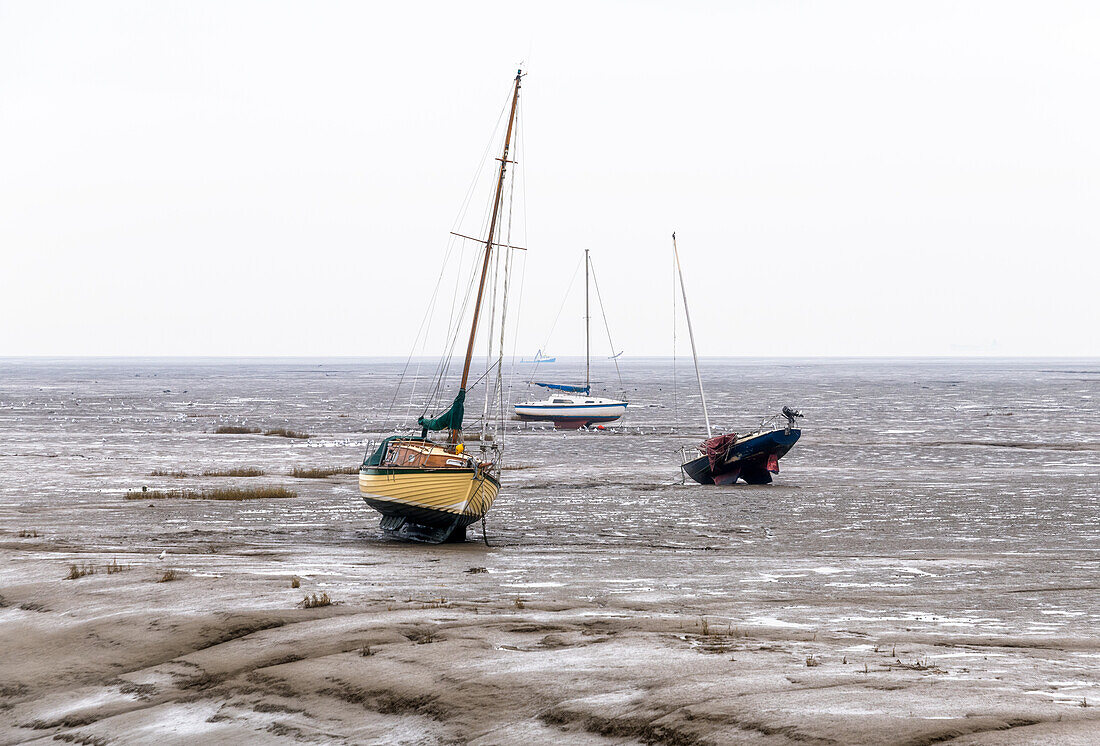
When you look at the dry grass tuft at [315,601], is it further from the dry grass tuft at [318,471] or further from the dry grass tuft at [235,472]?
the dry grass tuft at [235,472]

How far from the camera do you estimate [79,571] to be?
58.1ft

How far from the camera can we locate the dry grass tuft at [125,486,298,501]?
107 feet

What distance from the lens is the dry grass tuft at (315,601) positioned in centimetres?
1496

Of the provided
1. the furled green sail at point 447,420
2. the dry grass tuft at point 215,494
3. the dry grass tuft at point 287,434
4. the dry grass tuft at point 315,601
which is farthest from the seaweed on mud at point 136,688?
the dry grass tuft at point 287,434

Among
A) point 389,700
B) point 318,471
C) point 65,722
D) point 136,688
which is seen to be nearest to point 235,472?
point 318,471

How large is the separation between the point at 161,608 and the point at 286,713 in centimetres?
489

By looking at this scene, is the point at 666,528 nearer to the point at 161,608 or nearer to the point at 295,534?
the point at 295,534

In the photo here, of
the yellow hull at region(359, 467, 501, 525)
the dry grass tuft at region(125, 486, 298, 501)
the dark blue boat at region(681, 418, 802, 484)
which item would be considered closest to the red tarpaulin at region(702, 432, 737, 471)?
the dark blue boat at region(681, 418, 802, 484)

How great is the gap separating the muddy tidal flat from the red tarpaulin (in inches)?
61.6

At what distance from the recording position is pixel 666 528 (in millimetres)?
27922

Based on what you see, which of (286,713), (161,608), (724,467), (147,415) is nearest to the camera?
(286,713)

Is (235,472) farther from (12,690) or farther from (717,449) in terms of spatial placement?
(12,690)

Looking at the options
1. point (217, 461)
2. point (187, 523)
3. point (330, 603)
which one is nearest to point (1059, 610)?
point (330, 603)

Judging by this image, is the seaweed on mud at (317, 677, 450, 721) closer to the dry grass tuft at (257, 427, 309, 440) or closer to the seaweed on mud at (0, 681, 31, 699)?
the seaweed on mud at (0, 681, 31, 699)
